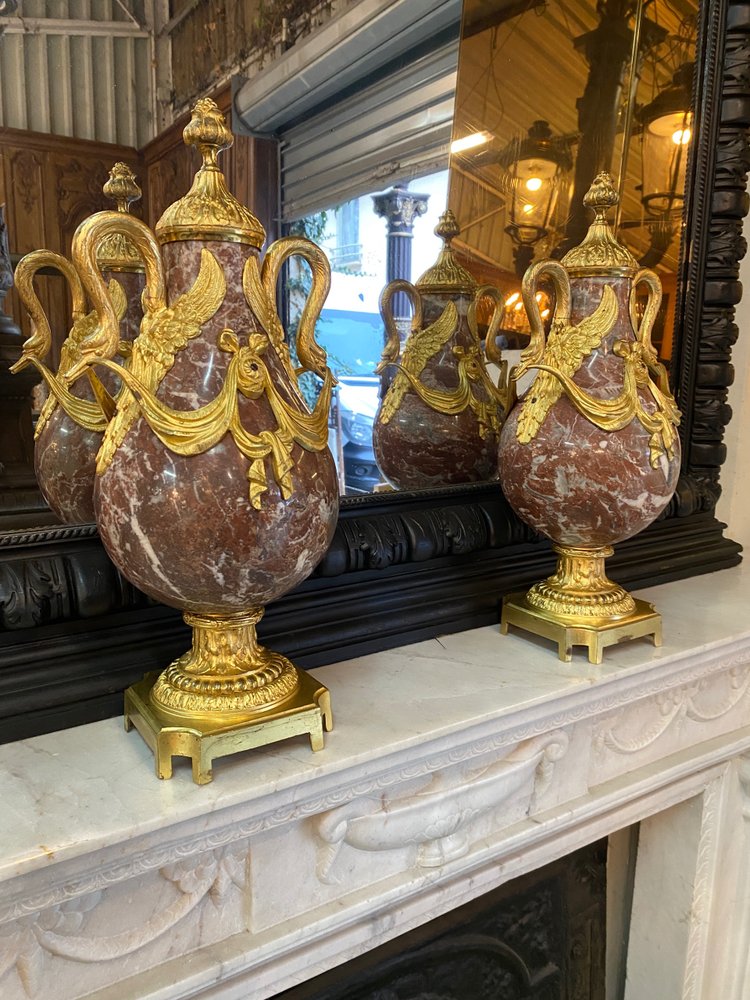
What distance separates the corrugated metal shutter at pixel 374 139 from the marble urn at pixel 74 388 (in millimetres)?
244

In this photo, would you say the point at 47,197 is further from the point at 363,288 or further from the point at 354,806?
the point at 354,806

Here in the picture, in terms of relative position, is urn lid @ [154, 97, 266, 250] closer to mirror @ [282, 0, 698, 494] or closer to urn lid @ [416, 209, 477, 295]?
mirror @ [282, 0, 698, 494]

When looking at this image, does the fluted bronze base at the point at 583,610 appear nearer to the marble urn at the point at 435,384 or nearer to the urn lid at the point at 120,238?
the marble urn at the point at 435,384

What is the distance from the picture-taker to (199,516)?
0.60 metres

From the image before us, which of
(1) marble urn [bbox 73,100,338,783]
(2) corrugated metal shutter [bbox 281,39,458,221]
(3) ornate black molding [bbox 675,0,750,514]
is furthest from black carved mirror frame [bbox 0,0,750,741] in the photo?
(2) corrugated metal shutter [bbox 281,39,458,221]

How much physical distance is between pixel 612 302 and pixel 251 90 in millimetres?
498

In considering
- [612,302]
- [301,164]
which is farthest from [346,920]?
[301,164]

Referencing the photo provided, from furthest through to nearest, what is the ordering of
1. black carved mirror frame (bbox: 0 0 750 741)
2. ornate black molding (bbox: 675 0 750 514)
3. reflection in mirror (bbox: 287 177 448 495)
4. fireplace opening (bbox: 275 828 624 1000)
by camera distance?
ornate black molding (bbox: 675 0 750 514) → fireplace opening (bbox: 275 828 624 1000) → reflection in mirror (bbox: 287 177 448 495) → black carved mirror frame (bbox: 0 0 750 741)

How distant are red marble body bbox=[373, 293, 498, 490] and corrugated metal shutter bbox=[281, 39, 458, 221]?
18 centimetres

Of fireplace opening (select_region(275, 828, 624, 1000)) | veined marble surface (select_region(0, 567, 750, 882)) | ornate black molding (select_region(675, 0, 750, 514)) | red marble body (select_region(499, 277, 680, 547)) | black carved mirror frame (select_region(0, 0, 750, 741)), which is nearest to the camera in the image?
veined marble surface (select_region(0, 567, 750, 882))

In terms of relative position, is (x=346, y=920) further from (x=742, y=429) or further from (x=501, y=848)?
(x=742, y=429)

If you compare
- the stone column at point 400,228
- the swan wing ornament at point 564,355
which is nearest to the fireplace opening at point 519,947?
the swan wing ornament at point 564,355

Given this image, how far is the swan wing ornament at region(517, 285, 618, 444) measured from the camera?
34.3 inches

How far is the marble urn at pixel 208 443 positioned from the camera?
0.60m
